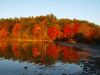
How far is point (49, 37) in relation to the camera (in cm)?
12250

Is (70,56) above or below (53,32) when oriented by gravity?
below

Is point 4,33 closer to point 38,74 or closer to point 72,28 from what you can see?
point 72,28

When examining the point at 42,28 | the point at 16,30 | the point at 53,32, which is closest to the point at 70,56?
the point at 53,32

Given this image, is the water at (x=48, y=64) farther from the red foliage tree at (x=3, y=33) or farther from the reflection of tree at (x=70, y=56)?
the red foliage tree at (x=3, y=33)

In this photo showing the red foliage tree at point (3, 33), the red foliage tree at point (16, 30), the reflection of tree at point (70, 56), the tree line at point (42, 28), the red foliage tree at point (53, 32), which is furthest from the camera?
the red foliage tree at point (3, 33)

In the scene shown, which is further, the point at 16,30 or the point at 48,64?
the point at 16,30

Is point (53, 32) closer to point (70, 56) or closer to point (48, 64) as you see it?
point (70, 56)

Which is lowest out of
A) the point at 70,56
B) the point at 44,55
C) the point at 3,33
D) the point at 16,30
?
the point at 70,56

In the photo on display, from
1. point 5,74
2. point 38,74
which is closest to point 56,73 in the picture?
point 38,74

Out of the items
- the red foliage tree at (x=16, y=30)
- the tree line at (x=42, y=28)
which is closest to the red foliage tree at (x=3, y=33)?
the tree line at (x=42, y=28)

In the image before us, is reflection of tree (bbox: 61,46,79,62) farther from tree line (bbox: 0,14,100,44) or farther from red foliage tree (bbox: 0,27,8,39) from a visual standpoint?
red foliage tree (bbox: 0,27,8,39)

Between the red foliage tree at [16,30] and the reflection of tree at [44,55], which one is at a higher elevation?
the red foliage tree at [16,30]

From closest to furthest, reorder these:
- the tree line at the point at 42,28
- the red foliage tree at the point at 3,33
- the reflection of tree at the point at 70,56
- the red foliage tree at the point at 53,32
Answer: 1. the reflection of tree at the point at 70,56
2. the tree line at the point at 42,28
3. the red foliage tree at the point at 53,32
4. the red foliage tree at the point at 3,33

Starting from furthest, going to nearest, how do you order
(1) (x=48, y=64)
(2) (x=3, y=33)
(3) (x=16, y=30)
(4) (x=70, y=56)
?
1. (3) (x=16, y=30)
2. (2) (x=3, y=33)
3. (4) (x=70, y=56)
4. (1) (x=48, y=64)
